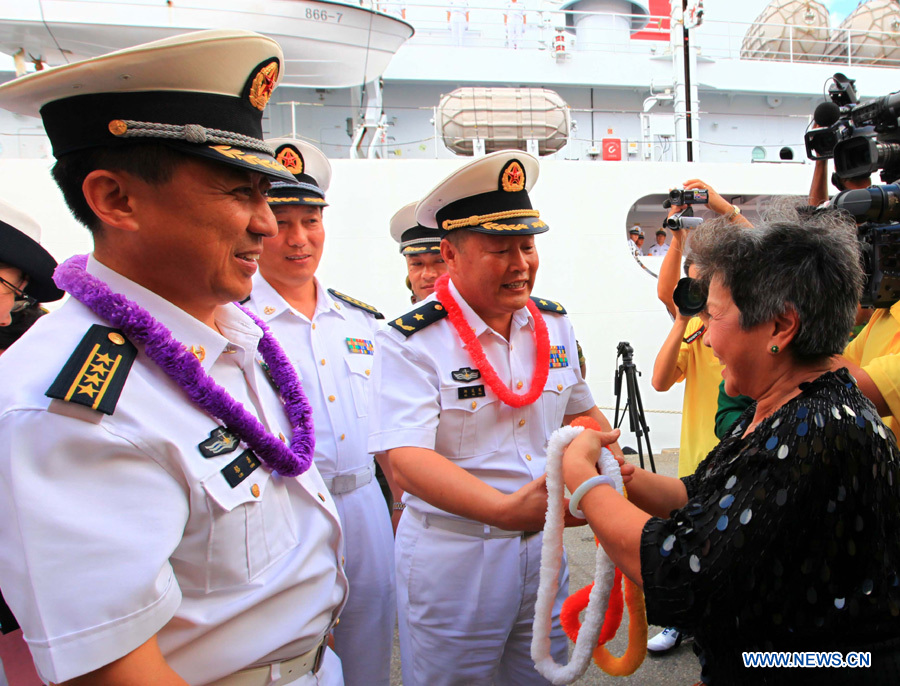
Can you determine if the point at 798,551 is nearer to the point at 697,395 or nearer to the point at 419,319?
the point at 419,319

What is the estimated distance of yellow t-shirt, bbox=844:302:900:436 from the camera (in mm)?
1751

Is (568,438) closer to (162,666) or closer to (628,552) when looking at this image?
(628,552)

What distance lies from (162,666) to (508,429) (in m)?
1.21

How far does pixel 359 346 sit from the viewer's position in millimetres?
2648

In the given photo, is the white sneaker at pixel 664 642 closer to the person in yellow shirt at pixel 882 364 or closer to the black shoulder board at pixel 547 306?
the person in yellow shirt at pixel 882 364

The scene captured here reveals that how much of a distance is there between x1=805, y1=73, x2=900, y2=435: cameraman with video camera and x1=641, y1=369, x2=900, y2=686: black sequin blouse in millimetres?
518

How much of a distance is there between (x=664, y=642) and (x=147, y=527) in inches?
105

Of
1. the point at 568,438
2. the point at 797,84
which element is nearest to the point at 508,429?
the point at 568,438

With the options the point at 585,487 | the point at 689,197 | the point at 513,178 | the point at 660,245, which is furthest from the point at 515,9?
the point at 585,487

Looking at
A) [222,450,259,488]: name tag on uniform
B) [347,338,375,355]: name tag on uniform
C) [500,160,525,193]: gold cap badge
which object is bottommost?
[222,450,259,488]: name tag on uniform

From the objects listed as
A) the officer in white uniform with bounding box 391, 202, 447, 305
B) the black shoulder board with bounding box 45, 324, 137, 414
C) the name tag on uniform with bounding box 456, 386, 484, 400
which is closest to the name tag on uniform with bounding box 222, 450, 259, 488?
the black shoulder board with bounding box 45, 324, 137, 414

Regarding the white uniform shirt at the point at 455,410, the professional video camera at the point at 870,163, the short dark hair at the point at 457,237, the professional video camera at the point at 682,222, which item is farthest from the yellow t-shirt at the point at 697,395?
the short dark hair at the point at 457,237

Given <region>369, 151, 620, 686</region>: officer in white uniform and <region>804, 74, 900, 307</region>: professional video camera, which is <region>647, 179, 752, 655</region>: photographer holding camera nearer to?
<region>804, 74, 900, 307</region>: professional video camera

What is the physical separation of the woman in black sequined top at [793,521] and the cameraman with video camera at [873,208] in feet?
1.32
